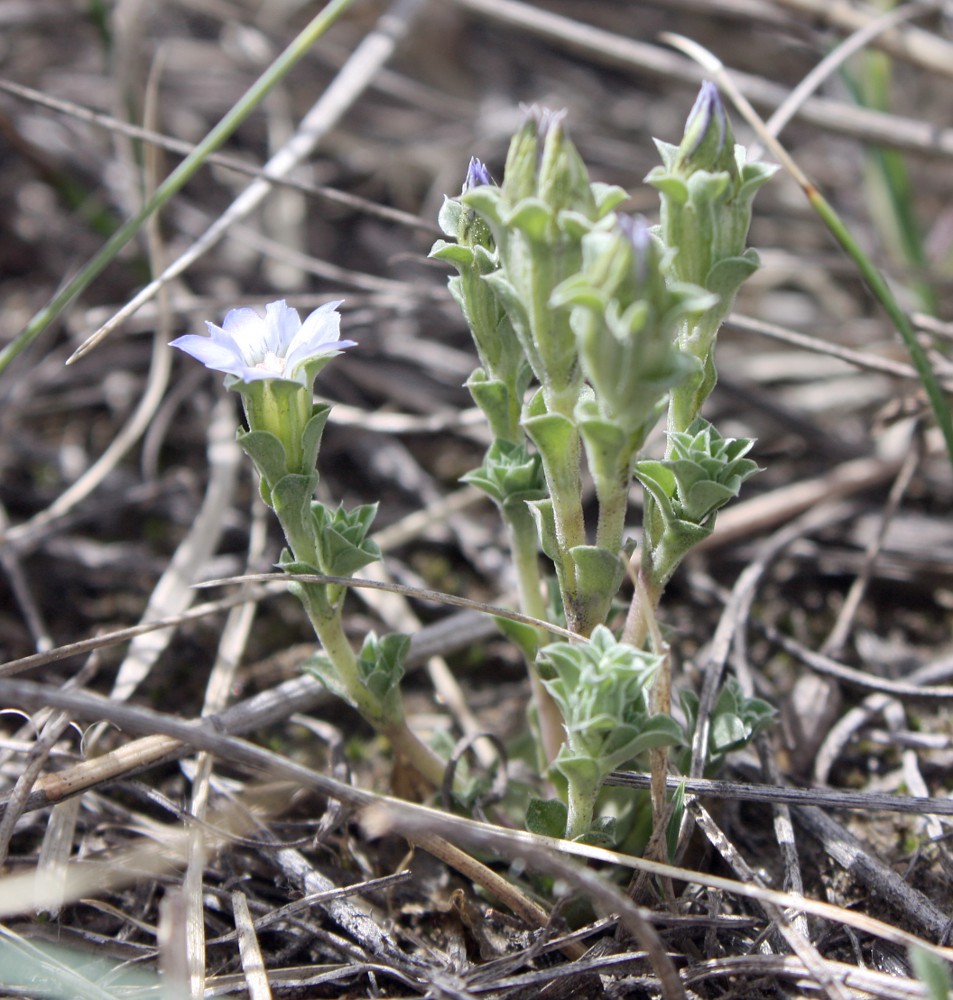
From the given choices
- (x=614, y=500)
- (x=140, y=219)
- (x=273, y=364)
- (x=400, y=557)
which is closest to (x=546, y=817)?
(x=614, y=500)

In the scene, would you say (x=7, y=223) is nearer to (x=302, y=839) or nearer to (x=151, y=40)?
(x=151, y=40)

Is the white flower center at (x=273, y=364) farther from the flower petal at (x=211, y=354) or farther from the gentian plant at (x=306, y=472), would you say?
the flower petal at (x=211, y=354)

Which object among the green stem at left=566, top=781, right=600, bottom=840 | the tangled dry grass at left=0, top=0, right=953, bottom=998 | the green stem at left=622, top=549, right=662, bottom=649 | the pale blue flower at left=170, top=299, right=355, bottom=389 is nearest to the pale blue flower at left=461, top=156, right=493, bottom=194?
the pale blue flower at left=170, top=299, right=355, bottom=389

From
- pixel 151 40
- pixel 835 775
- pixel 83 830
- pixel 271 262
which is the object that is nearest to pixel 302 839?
pixel 83 830

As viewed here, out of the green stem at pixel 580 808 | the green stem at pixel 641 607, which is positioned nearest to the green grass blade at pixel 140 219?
the green stem at pixel 641 607

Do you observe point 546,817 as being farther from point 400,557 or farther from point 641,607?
point 400,557
